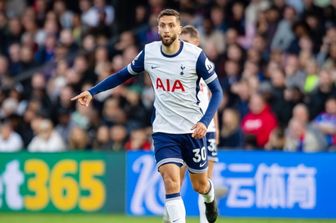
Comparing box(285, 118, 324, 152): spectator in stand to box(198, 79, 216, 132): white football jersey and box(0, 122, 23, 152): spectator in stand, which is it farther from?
box(0, 122, 23, 152): spectator in stand

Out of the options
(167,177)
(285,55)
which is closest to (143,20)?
(285,55)

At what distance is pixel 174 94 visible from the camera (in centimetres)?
1164

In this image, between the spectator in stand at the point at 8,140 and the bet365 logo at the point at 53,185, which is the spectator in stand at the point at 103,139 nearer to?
the bet365 logo at the point at 53,185

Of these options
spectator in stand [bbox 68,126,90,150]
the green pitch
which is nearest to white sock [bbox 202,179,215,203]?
the green pitch

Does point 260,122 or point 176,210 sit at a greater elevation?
point 260,122

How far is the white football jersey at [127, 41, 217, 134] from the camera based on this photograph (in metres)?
11.6

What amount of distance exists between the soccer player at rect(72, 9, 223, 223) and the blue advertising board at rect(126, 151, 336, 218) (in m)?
4.58

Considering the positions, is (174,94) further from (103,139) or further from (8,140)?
(8,140)

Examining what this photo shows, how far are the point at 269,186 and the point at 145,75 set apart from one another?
4.83 metres

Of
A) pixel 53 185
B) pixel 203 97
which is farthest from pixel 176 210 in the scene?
pixel 53 185

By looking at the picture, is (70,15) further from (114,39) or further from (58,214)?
(58,214)

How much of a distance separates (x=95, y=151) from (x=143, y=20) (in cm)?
548

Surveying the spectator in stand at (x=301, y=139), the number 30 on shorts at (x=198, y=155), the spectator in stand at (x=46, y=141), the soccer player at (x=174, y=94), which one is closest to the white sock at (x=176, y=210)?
the soccer player at (x=174, y=94)

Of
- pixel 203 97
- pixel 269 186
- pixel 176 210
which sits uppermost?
pixel 203 97
